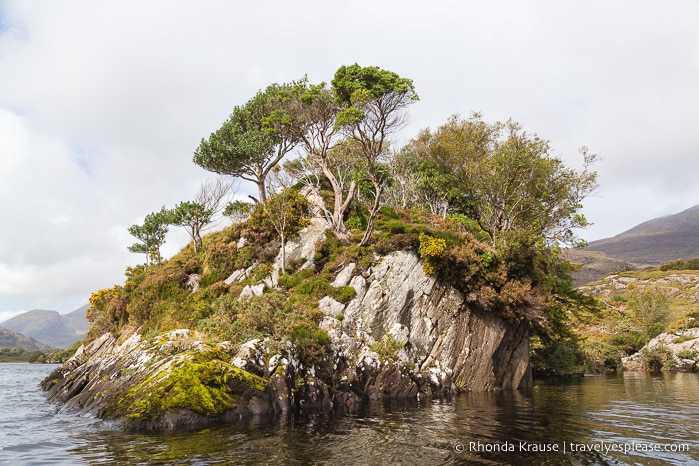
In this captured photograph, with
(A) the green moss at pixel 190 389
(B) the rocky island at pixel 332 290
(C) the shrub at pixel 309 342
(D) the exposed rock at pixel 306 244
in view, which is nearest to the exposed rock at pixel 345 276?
(B) the rocky island at pixel 332 290

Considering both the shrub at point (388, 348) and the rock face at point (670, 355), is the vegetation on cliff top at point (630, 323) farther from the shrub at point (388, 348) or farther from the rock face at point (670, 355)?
the shrub at point (388, 348)

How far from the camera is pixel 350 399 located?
2400cm

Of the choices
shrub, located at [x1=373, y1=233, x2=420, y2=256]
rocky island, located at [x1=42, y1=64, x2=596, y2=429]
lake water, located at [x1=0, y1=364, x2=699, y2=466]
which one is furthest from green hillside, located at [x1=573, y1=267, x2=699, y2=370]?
lake water, located at [x1=0, y1=364, x2=699, y2=466]

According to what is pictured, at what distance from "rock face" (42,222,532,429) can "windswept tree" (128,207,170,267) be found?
20.5 meters

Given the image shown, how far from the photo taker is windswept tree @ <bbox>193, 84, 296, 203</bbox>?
42.7m

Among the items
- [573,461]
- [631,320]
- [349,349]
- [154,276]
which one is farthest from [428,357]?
[631,320]

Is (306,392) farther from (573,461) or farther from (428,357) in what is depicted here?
(573,461)

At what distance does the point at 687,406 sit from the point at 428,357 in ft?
48.2

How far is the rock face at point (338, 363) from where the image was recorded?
18188mm

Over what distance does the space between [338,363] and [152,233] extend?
1662 inches

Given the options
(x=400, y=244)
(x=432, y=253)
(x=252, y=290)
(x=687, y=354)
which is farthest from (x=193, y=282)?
(x=687, y=354)

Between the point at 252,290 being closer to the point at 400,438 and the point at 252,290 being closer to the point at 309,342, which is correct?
the point at 309,342

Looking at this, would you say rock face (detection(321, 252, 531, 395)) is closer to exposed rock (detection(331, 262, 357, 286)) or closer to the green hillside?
exposed rock (detection(331, 262, 357, 286))

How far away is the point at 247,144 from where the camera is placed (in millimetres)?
42438
